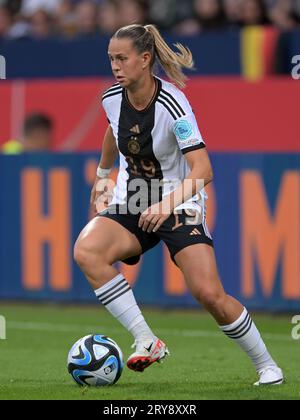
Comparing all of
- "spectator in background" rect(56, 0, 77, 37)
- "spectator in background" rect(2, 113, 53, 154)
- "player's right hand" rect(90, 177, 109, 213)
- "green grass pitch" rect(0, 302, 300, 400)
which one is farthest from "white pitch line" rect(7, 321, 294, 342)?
"spectator in background" rect(56, 0, 77, 37)

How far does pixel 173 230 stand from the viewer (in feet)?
25.4

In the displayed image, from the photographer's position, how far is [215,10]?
1569cm

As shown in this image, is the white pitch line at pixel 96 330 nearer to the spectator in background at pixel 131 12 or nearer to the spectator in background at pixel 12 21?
Answer: the spectator in background at pixel 131 12

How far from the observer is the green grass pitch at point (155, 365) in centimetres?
760

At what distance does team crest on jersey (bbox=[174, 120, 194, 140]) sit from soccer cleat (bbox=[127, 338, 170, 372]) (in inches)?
51.9

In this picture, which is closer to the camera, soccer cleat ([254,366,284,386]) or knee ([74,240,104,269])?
knee ([74,240,104,269])

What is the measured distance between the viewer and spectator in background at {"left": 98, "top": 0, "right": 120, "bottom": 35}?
1669 cm

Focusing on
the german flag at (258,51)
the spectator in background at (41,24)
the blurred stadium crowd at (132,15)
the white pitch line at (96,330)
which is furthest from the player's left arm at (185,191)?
the spectator in background at (41,24)

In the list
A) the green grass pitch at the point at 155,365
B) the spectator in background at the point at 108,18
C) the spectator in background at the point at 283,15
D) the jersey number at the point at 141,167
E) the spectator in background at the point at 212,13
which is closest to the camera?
the green grass pitch at the point at 155,365

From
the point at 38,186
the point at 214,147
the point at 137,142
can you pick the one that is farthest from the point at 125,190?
the point at 214,147

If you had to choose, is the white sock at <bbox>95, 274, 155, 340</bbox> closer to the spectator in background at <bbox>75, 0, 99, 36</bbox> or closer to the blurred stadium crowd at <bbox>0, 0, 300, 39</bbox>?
the blurred stadium crowd at <bbox>0, 0, 300, 39</bbox>

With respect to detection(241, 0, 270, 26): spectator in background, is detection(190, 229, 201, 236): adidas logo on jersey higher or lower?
lower

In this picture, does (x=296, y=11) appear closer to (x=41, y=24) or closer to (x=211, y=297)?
(x=41, y=24)
